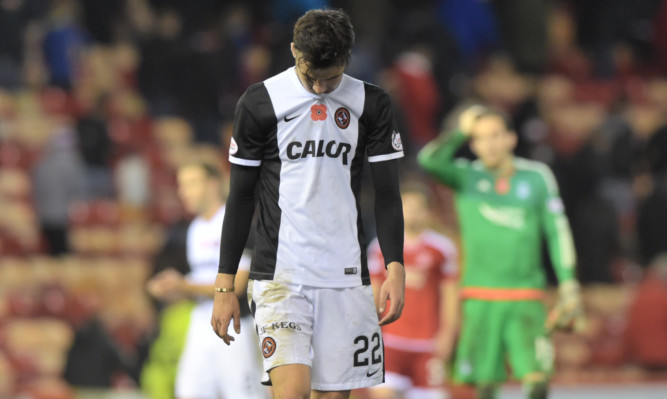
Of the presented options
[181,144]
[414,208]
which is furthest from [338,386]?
[181,144]

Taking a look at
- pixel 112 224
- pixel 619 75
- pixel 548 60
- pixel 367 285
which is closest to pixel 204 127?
pixel 112 224

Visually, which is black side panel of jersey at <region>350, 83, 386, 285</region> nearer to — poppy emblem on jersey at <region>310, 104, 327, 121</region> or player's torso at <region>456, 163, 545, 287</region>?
Result: poppy emblem on jersey at <region>310, 104, 327, 121</region>

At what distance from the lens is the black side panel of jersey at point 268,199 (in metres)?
5.07

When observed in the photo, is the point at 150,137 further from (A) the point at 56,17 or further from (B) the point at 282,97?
(B) the point at 282,97

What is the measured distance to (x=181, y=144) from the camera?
14.5 meters

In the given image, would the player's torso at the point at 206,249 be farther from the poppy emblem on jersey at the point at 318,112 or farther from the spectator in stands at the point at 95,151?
the spectator in stands at the point at 95,151

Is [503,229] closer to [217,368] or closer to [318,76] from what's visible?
[217,368]

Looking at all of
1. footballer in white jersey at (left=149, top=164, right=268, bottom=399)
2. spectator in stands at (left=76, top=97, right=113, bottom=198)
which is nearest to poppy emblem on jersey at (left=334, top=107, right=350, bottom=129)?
footballer in white jersey at (left=149, top=164, right=268, bottom=399)

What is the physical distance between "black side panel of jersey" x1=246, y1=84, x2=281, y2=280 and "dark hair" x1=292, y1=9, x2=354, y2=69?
0.30 meters

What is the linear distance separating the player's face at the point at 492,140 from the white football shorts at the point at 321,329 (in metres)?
3.20

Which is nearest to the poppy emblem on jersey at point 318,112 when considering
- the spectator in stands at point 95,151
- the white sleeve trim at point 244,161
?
the white sleeve trim at point 244,161

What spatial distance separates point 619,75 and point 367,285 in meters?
14.6

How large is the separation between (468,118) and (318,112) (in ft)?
10.7

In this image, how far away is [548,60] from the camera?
18297 millimetres
